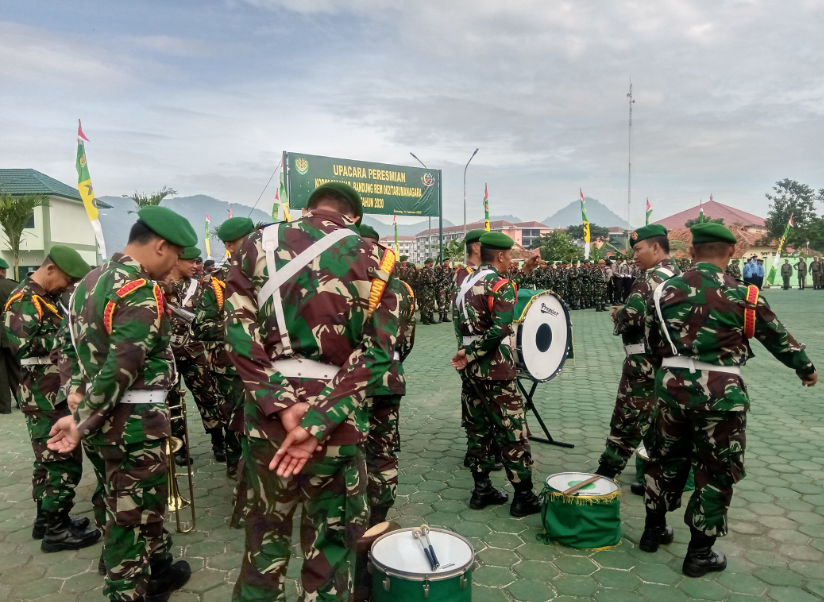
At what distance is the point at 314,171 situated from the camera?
22.9 meters

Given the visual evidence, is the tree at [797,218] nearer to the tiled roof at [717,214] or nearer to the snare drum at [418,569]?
the tiled roof at [717,214]

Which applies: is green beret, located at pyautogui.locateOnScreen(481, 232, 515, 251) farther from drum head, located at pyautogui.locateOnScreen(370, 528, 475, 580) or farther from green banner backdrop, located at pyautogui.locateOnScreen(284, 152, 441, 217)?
green banner backdrop, located at pyautogui.locateOnScreen(284, 152, 441, 217)

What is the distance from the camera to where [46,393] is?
4039 mm

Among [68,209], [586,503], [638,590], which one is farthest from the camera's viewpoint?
[68,209]

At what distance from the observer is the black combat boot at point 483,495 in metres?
4.48

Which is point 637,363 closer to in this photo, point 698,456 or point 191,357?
point 698,456

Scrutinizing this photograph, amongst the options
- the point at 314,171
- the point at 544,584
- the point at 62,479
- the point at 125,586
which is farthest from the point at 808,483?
the point at 314,171

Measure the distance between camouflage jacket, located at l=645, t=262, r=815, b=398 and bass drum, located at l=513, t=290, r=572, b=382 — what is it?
157 cm

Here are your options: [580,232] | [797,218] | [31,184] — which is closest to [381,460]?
[31,184]

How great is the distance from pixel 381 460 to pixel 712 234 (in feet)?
8.54

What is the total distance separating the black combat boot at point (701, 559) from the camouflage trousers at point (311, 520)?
227cm

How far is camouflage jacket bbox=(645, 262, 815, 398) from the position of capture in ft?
11.1

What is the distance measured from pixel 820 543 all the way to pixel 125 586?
4.30 metres

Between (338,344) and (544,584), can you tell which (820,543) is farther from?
(338,344)
